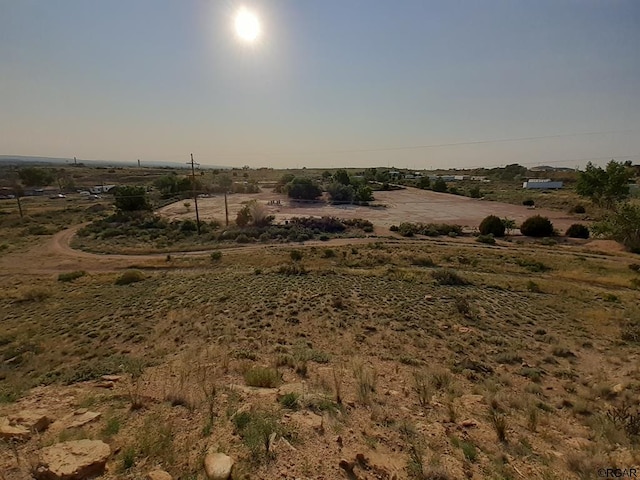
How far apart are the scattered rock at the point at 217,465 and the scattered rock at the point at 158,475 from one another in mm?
538

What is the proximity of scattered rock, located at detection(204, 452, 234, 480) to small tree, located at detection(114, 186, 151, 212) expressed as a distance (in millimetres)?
54321

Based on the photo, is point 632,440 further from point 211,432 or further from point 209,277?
point 209,277

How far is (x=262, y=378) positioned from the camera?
8781 mm

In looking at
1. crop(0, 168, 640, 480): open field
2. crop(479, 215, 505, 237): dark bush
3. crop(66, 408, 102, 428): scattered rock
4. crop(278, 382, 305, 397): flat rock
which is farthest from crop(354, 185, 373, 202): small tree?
crop(66, 408, 102, 428): scattered rock

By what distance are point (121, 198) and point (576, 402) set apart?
5728 cm

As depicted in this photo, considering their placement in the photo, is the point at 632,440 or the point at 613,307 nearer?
the point at 632,440

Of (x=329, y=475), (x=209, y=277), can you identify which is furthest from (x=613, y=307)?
(x=209, y=277)

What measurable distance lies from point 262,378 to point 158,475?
3961mm

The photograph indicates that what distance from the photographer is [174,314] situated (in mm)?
16547

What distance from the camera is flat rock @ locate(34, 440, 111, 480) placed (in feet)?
15.8

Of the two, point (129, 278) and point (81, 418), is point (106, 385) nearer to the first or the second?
point (81, 418)

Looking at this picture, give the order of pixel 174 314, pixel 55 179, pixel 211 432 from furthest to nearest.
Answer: pixel 55 179, pixel 174 314, pixel 211 432

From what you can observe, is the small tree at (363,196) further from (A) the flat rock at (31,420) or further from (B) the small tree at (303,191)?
(A) the flat rock at (31,420)

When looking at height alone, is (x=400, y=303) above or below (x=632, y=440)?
below
